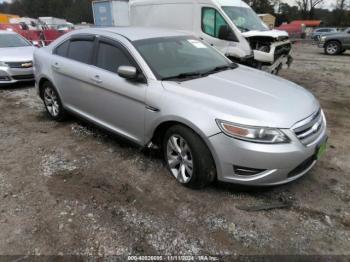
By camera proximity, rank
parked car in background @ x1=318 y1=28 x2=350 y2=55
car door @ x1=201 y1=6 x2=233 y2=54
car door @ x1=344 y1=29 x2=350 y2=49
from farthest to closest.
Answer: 1. parked car in background @ x1=318 y1=28 x2=350 y2=55
2. car door @ x1=344 y1=29 x2=350 y2=49
3. car door @ x1=201 y1=6 x2=233 y2=54

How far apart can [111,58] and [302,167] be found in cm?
259

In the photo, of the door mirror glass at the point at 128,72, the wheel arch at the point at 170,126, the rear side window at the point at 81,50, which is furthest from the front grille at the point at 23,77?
the wheel arch at the point at 170,126

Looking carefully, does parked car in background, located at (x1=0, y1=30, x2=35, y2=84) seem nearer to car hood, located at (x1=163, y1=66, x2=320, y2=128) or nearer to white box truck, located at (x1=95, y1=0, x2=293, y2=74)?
white box truck, located at (x1=95, y1=0, x2=293, y2=74)

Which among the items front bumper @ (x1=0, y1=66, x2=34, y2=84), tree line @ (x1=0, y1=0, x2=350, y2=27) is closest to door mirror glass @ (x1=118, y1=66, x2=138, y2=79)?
front bumper @ (x1=0, y1=66, x2=34, y2=84)

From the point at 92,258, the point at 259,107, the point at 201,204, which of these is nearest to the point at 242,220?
the point at 201,204

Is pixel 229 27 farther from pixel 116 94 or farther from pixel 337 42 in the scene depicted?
pixel 337 42

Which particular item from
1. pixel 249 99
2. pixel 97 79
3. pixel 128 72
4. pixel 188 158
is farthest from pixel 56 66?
pixel 249 99

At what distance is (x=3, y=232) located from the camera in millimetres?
2920

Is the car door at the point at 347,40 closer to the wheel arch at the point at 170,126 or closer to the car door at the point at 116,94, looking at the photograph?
the car door at the point at 116,94

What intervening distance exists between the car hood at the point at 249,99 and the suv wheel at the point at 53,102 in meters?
2.51

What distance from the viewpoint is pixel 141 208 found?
10.6ft

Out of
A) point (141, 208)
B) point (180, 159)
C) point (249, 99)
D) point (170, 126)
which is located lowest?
point (141, 208)

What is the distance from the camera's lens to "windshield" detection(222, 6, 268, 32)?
8.08 meters

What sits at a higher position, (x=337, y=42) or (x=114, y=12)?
(x=114, y=12)
